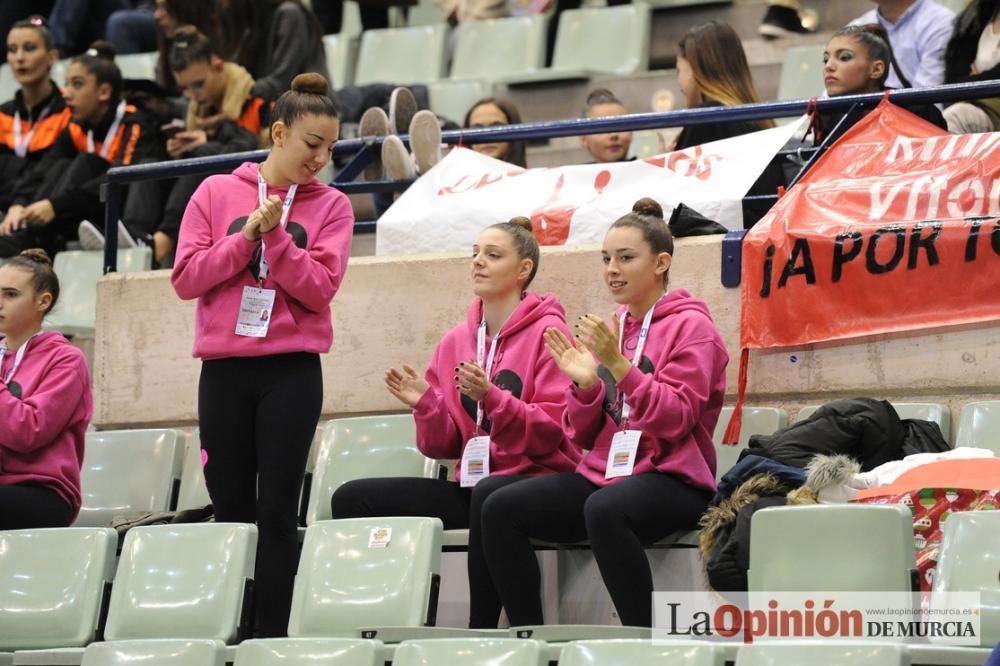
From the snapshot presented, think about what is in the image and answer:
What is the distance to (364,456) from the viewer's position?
5.11 m

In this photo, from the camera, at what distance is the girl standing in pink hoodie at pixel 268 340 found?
13.8 ft

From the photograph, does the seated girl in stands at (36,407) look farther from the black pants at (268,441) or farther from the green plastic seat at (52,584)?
the black pants at (268,441)

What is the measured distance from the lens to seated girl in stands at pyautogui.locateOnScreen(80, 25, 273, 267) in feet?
23.3

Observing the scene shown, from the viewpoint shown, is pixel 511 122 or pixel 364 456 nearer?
pixel 364 456

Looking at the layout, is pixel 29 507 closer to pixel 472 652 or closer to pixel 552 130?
pixel 472 652

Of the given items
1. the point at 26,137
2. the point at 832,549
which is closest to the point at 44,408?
the point at 832,549

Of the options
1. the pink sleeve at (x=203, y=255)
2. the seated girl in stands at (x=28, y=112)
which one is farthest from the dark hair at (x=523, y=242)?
the seated girl in stands at (x=28, y=112)

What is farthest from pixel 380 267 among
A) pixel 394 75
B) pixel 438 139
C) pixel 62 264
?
pixel 394 75

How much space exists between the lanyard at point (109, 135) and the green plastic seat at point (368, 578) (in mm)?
3922

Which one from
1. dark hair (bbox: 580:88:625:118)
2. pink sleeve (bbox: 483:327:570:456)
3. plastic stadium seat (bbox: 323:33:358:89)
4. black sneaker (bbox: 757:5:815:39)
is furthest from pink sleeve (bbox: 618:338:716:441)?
plastic stadium seat (bbox: 323:33:358:89)

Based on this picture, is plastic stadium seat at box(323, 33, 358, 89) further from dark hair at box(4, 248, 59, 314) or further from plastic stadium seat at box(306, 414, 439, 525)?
plastic stadium seat at box(306, 414, 439, 525)

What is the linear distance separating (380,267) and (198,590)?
1771mm

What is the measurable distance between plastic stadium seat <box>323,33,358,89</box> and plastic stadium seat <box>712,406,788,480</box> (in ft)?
17.0

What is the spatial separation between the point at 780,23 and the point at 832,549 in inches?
193
